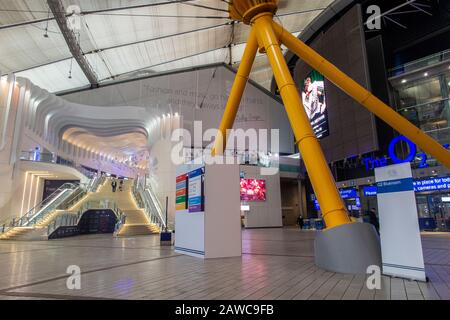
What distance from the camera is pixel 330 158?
75.7 feet

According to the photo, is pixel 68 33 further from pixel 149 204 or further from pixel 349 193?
pixel 349 193

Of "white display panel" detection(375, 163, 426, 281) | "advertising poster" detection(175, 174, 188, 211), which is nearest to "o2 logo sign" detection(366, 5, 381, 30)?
"advertising poster" detection(175, 174, 188, 211)

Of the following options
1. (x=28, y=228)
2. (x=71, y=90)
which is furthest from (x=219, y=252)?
(x=71, y=90)

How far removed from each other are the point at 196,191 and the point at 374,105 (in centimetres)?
541

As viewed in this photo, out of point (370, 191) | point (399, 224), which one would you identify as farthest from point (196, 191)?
point (370, 191)

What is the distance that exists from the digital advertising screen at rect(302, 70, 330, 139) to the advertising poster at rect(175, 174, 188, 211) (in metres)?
17.1

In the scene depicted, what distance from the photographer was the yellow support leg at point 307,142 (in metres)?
6.08

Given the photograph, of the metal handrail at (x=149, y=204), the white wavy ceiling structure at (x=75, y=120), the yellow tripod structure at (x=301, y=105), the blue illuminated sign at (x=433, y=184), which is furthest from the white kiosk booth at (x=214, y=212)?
the white wavy ceiling structure at (x=75, y=120)

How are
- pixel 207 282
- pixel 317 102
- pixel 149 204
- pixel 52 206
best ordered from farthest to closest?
pixel 317 102
pixel 149 204
pixel 52 206
pixel 207 282

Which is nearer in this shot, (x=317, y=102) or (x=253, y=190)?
(x=317, y=102)

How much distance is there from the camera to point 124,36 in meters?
21.5

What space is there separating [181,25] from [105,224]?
15.5 meters

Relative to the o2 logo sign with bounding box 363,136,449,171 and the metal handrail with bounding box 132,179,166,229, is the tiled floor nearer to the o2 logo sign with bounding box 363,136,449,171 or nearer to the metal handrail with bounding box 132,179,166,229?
the metal handrail with bounding box 132,179,166,229
